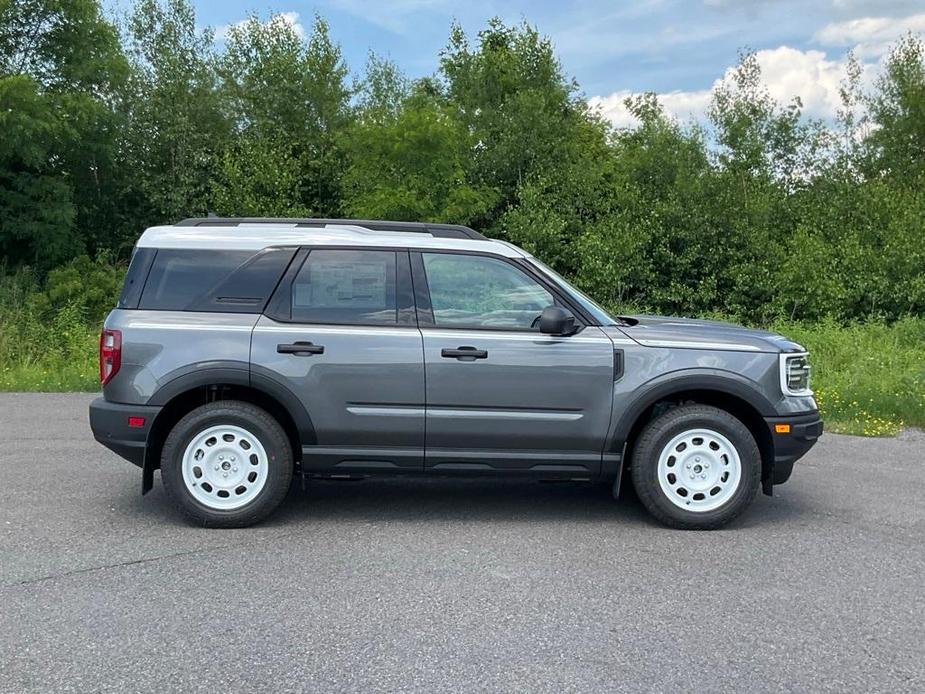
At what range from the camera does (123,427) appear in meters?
5.32

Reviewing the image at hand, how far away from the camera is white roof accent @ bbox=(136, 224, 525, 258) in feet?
18.0

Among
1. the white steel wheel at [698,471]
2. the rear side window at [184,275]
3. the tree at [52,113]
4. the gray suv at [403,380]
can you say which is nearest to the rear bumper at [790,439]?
the gray suv at [403,380]

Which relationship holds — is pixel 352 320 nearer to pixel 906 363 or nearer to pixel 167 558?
pixel 167 558

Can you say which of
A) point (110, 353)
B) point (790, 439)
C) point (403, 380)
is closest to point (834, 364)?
point (790, 439)

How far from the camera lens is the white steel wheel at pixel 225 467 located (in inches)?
211

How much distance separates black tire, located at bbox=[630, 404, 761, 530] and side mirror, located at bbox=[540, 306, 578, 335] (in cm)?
85

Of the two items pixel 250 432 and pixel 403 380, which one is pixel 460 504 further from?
pixel 250 432

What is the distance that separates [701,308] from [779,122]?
7.57 meters

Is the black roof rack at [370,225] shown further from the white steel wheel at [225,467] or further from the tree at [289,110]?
the tree at [289,110]

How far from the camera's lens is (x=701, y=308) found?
20.6 meters

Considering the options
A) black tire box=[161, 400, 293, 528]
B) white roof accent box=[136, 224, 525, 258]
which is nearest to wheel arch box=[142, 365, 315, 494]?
black tire box=[161, 400, 293, 528]

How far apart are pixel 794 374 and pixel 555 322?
1620mm

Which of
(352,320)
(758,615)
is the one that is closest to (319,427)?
(352,320)

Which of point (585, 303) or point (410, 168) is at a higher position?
point (410, 168)
